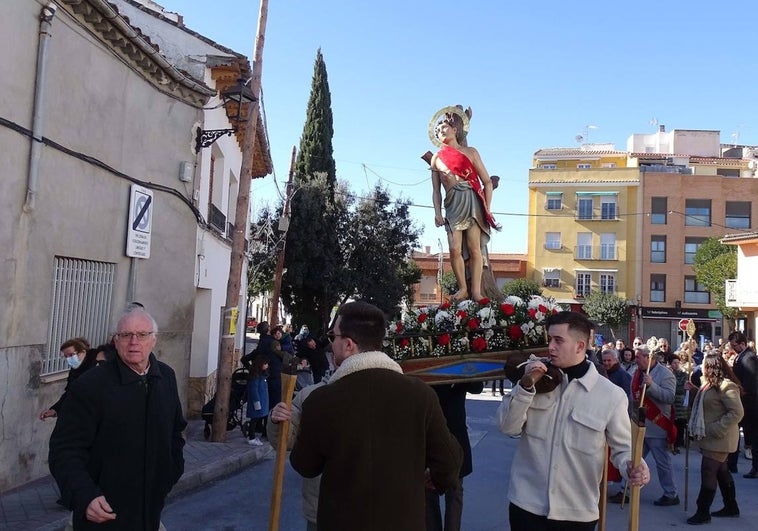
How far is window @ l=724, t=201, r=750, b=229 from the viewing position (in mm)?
42031

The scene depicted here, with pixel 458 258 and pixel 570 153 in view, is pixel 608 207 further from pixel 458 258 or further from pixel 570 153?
pixel 458 258

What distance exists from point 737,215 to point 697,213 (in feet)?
7.94

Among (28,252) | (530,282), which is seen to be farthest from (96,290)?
(530,282)

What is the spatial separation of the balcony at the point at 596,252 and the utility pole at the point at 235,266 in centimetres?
3634

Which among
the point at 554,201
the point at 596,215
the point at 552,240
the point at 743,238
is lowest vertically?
the point at 743,238

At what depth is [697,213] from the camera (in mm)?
42188

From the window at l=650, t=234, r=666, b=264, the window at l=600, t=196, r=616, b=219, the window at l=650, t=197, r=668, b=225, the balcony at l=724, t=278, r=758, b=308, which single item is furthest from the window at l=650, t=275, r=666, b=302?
the balcony at l=724, t=278, r=758, b=308

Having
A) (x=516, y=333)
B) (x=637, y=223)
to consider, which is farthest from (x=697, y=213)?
(x=516, y=333)

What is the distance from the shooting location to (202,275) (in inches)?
496

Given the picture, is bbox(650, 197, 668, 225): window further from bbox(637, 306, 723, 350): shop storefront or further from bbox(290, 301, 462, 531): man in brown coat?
bbox(290, 301, 462, 531): man in brown coat

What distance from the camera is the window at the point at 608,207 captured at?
142ft

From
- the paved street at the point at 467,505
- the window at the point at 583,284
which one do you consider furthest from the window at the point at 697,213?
the paved street at the point at 467,505

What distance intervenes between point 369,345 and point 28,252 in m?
5.90

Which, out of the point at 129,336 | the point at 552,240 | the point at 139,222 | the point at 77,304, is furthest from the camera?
the point at 552,240
